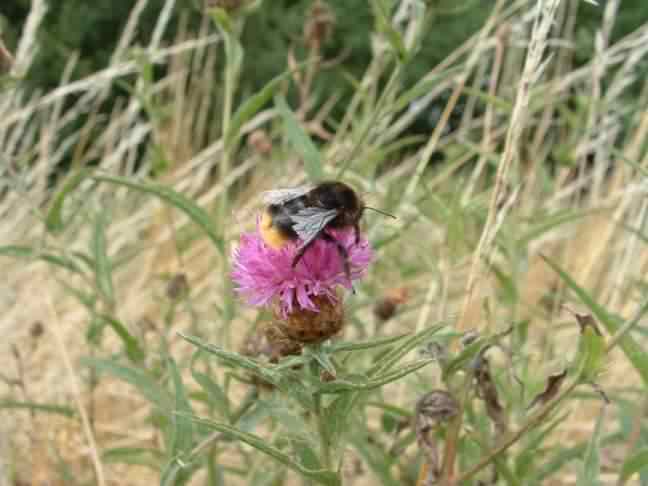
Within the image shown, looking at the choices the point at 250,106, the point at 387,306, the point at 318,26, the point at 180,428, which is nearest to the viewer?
the point at 180,428

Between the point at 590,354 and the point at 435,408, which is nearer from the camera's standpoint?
the point at 590,354

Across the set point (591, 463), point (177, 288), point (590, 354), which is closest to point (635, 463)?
point (591, 463)

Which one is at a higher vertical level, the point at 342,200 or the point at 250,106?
the point at 250,106

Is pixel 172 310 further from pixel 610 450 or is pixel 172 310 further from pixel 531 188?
pixel 531 188

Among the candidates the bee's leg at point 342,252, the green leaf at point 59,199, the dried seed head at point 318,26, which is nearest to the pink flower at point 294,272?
the bee's leg at point 342,252

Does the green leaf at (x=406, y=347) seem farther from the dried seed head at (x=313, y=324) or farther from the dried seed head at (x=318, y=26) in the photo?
the dried seed head at (x=318, y=26)

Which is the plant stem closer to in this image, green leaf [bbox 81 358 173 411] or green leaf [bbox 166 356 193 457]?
green leaf [bbox 166 356 193 457]

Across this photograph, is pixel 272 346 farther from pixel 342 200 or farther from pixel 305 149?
pixel 305 149
